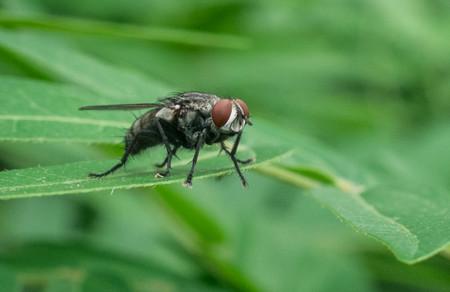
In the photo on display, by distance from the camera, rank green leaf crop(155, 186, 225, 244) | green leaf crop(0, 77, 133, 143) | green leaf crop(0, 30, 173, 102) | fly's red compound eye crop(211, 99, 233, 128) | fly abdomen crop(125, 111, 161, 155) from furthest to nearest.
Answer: green leaf crop(155, 186, 225, 244) → green leaf crop(0, 30, 173, 102) → fly abdomen crop(125, 111, 161, 155) → fly's red compound eye crop(211, 99, 233, 128) → green leaf crop(0, 77, 133, 143)

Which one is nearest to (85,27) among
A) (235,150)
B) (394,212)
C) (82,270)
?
(235,150)

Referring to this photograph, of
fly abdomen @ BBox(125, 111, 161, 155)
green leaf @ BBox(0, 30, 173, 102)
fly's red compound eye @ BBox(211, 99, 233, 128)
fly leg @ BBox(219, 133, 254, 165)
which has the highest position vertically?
fly's red compound eye @ BBox(211, 99, 233, 128)

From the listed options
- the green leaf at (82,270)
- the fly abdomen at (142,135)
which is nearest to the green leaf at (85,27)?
the fly abdomen at (142,135)

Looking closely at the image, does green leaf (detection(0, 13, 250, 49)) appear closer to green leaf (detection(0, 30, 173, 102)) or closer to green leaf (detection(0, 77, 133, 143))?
green leaf (detection(0, 30, 173, 102))

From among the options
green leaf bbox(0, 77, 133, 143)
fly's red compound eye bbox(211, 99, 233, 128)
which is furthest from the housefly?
green leaf bbox(0, 77, 133, 143)

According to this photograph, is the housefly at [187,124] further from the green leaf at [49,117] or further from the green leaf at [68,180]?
the green leaf at [68,180]

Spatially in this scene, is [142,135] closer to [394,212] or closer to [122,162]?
[122,162]

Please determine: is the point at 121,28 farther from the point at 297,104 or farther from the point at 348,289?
the point at 297,104
